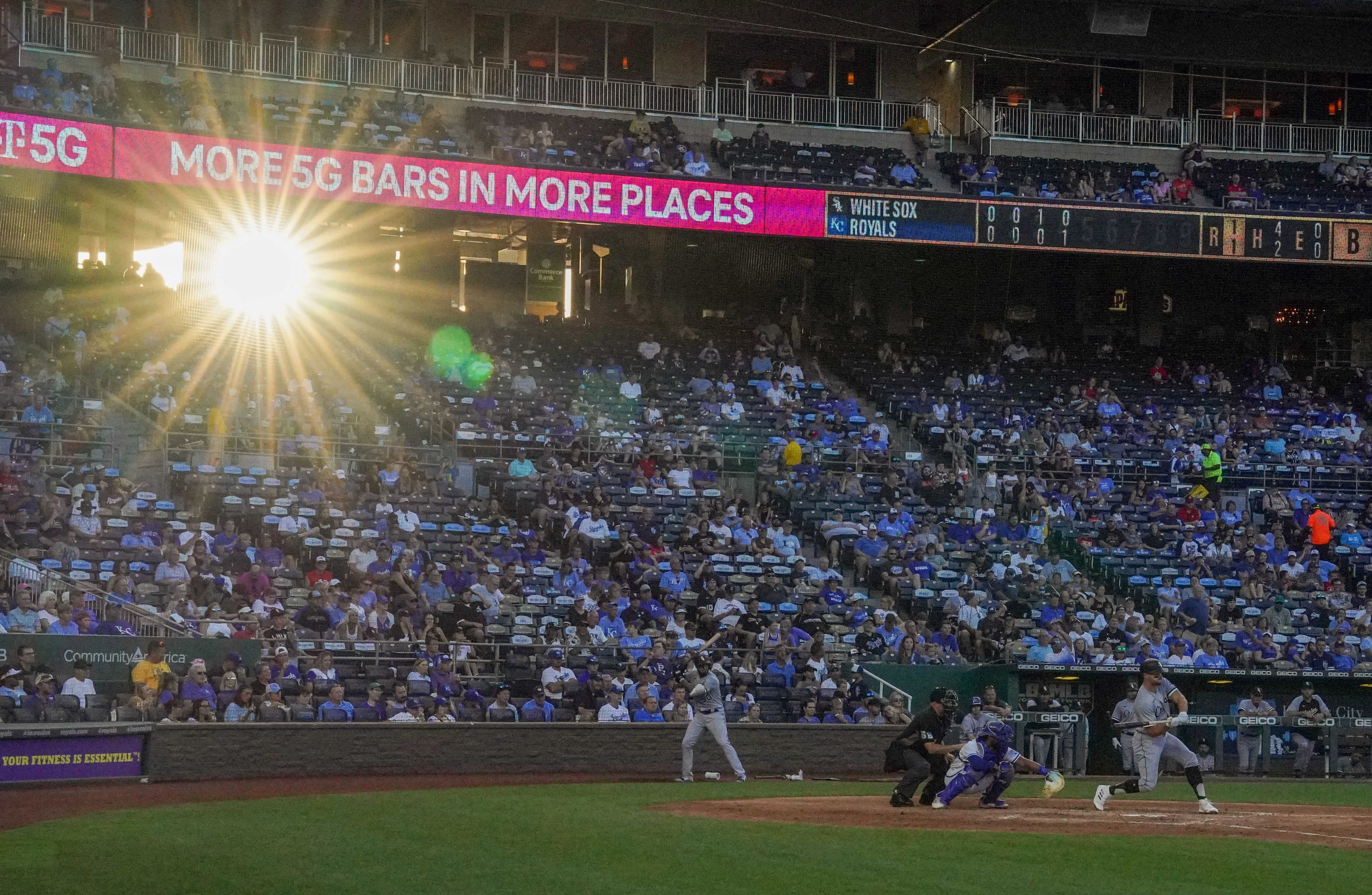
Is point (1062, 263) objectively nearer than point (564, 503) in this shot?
No

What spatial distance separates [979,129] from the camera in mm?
38531

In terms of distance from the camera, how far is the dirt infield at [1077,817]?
14.0m

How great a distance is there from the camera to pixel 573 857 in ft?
38.2

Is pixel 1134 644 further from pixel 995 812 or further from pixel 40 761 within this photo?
pixel 40 761

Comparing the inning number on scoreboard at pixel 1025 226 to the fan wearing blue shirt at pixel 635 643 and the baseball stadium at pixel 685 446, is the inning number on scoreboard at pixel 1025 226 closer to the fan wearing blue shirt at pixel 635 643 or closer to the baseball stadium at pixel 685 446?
the baseball stadium at pixel 685 446

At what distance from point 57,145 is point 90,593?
35.2 ft

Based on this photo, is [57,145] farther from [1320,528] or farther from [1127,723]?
[1320,528]

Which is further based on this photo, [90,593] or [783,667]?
[783,667]

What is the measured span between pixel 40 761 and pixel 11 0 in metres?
20.2

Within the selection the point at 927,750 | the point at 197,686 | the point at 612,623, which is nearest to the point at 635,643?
the point at 612,623

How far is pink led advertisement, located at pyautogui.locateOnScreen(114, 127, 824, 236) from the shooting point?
2977 centimetres

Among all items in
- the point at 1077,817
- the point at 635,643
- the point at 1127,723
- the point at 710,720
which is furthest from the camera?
the point at 635,643

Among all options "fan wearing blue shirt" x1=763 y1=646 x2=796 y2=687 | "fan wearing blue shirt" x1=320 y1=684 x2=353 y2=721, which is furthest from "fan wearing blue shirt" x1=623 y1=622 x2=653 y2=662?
"fan wearing blue shirt" x1=320 y1=684 x2=353 y2=721

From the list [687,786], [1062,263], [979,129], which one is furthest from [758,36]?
[687,786]
